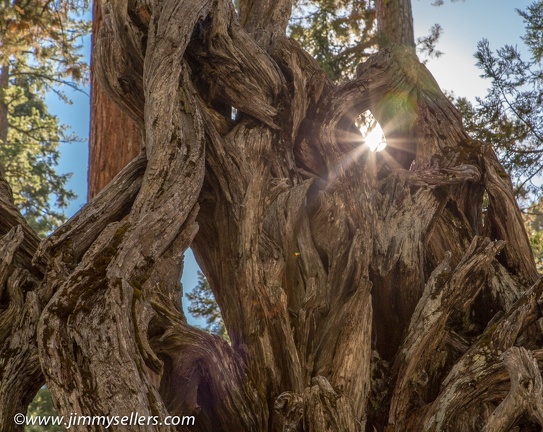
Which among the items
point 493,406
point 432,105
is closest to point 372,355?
point 493,406

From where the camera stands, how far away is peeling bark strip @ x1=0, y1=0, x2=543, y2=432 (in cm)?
347

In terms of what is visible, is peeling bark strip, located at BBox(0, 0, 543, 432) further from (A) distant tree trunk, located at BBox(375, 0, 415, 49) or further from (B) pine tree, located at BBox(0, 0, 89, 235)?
(B) pine tree, located at BBox(0, 0, 89, 235)

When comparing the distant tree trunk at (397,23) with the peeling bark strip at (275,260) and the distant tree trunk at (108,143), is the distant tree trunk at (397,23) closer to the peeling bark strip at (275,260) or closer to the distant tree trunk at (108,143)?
the peeling bark strip at (275,260)

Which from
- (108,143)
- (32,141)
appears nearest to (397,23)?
(108,143)

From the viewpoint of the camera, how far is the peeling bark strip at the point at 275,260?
3.47 meters

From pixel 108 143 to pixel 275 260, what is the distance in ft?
12.3

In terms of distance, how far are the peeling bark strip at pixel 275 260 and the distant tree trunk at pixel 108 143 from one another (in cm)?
184

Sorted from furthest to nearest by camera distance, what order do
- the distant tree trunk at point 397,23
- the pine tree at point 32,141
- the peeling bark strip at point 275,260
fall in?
the pine tree at point 32,141 → the distant tree trunk at point 397,23 → the peeling bark strip at point 275,260

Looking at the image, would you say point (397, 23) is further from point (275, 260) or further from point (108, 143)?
point (275, 260)

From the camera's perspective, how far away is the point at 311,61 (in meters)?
5.60

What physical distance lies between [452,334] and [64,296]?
2635 mm

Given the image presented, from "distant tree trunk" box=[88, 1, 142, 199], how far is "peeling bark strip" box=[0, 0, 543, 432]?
1836 mm

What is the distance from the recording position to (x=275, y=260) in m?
4.32

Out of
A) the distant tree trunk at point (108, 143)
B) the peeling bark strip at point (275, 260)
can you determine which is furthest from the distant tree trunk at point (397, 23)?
the distant tree trunk at point (108, 143)
